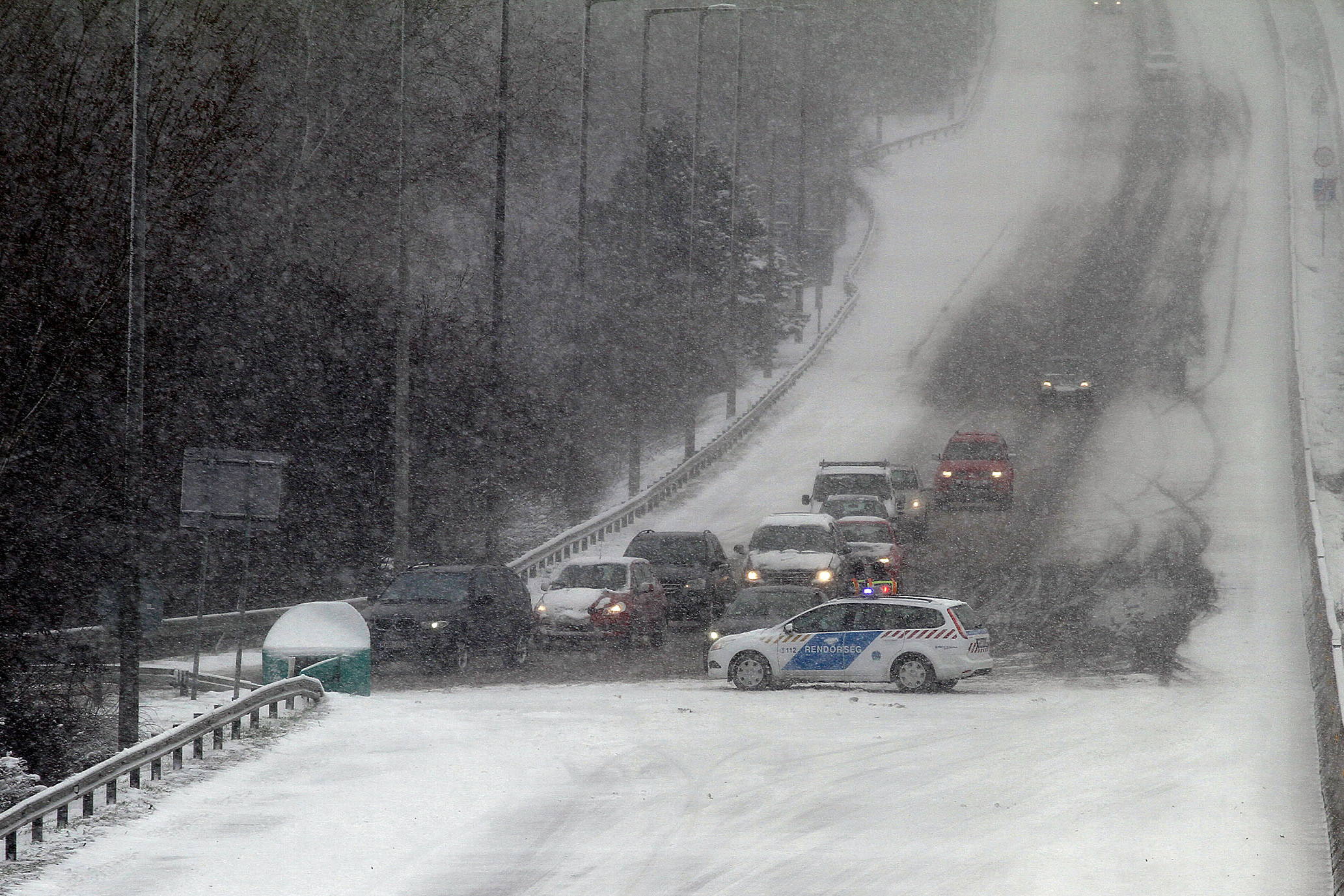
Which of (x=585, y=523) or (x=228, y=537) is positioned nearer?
(x=228, y=537)

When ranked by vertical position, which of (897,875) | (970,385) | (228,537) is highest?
(970,385)

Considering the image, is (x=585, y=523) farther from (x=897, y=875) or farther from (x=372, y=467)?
(x=897, y=875)

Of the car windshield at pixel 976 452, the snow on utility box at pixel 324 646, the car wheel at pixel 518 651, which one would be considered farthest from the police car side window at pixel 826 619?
the car windshield at pixel 976 452

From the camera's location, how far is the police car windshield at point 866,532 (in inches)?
1246

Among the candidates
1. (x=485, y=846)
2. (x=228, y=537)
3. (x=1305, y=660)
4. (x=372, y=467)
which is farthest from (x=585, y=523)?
(x=485, y=846)

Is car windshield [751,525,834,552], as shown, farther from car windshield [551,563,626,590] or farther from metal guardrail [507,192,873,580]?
metal guardrail [507,192,873,580]

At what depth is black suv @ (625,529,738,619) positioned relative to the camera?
96.9ft

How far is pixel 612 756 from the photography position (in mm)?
→ 16172

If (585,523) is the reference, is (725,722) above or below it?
below

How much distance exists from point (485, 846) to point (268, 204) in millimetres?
28723

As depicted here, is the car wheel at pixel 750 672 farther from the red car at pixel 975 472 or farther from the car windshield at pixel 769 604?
the red car at pixel 975 472

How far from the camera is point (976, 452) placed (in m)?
40.0

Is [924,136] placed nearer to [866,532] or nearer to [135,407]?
[866,532]

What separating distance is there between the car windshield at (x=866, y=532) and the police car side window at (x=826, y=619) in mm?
9218
